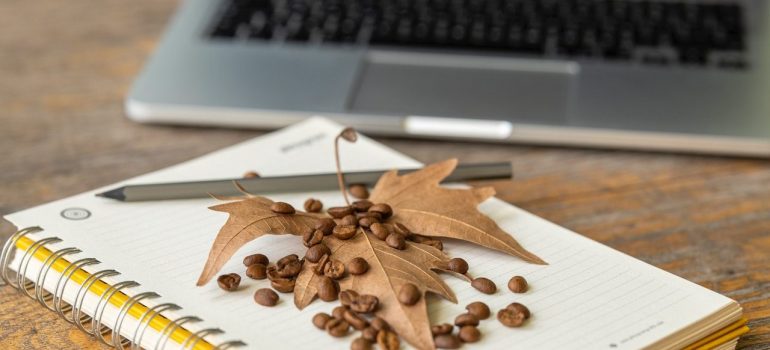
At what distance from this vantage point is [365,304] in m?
0.57

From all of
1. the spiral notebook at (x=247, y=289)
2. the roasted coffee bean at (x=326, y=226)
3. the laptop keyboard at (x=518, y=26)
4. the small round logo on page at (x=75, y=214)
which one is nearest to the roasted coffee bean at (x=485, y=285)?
the spiral notebook at (x=247, y=289)

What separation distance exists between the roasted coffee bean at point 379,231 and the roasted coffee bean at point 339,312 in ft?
0.25

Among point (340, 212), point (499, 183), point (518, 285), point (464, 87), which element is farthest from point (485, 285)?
point (464, 87)

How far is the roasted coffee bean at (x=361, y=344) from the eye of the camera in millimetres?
543

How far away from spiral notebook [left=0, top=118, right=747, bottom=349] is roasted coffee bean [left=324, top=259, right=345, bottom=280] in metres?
0.02

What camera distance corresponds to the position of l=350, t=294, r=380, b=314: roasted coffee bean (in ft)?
1.87

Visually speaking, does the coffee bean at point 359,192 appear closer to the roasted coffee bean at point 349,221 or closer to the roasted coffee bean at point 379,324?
the roasted coffee bean at point 349,221

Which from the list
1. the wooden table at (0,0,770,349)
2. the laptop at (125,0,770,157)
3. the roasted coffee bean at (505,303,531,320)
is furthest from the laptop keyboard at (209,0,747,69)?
the roasted coffee bean at (505,303,531,320)

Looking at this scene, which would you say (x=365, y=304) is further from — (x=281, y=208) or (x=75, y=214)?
(x=75, y=214)

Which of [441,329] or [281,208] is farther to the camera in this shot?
[281,208]

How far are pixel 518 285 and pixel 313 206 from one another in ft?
0.58

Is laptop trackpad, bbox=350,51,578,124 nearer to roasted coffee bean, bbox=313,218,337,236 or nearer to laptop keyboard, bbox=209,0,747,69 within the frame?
laptop keyboard, bbox=209,0,747,69

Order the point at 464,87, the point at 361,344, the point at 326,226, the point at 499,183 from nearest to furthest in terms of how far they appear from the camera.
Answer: the point at 361,344 → the point at 326,226 → the point at 499,183 → the point at 464,87

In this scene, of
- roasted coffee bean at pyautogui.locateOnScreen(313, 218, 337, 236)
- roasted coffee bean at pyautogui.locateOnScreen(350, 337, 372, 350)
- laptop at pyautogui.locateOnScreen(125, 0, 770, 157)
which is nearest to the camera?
roasted coffee bean at pyautogui.locateOnScreen(350, 337, 372, 350)
